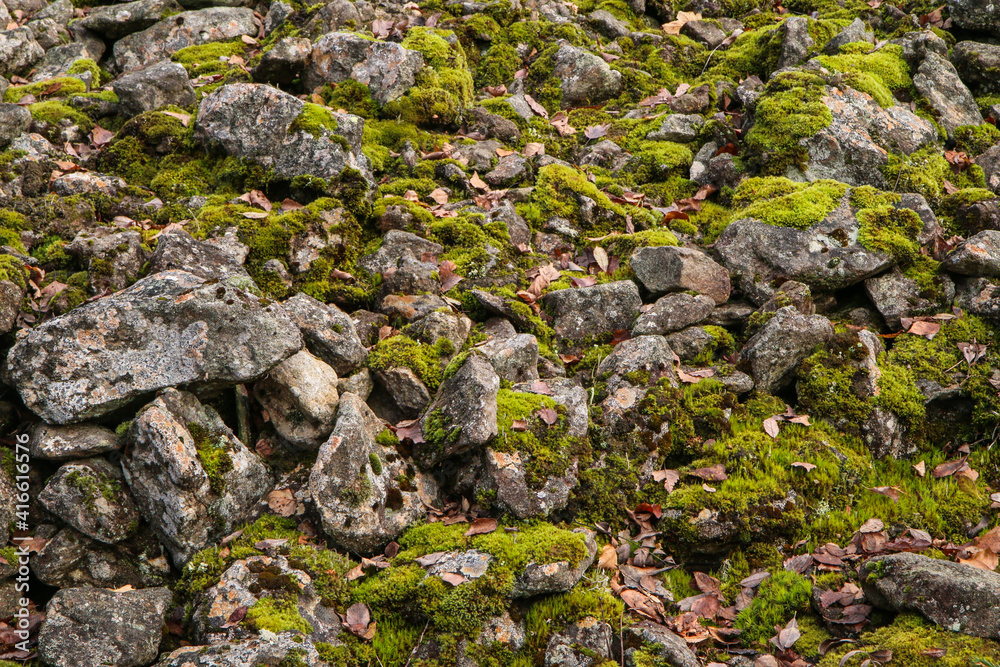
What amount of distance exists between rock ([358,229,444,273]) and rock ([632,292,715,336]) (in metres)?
2.64

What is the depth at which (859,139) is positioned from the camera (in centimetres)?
1021

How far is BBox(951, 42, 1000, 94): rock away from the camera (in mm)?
11547

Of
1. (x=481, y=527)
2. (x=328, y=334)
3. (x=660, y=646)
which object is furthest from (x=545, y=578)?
(x=328, y=334)

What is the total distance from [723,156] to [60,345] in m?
8.69

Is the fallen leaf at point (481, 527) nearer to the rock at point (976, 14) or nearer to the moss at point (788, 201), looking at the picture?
the moss at point (788, 201)

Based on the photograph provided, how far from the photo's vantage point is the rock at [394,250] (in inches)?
345

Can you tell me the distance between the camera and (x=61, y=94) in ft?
35.4

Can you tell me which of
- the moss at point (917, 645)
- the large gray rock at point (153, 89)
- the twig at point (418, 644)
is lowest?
the twig at point (418, 644)

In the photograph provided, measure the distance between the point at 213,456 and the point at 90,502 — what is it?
100cm

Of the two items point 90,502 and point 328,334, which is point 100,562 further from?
point 328,334

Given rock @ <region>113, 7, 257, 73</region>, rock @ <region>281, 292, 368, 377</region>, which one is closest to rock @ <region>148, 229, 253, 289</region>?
rock @ <region>281, 292, 368, 377</region>

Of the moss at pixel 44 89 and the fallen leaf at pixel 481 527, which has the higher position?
the moss at pixel 44 89

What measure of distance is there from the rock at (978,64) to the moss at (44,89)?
44.9ft

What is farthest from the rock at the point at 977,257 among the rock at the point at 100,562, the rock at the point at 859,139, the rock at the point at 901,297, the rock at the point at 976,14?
the rock at the point at 100,562
